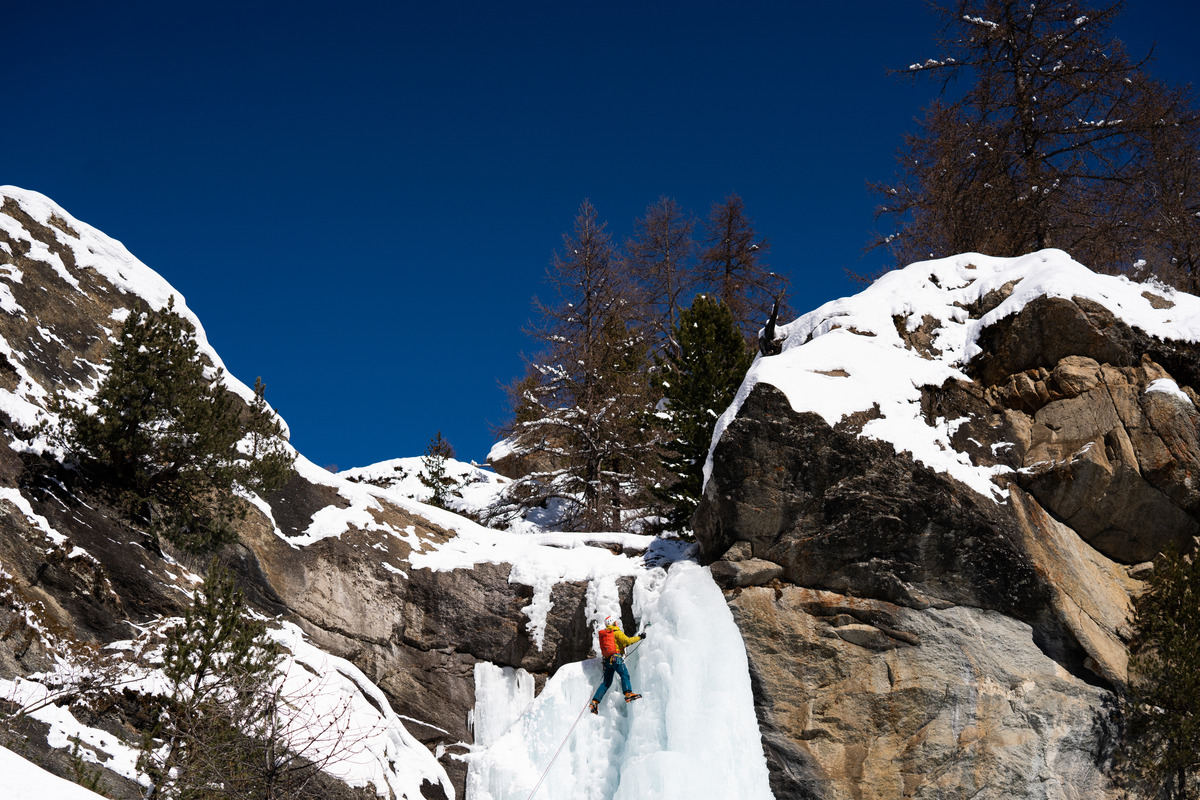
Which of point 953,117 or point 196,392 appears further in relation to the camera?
point 953,117

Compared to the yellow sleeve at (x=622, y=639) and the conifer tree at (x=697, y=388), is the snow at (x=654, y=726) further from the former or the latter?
the conifer tree at (x=697, y=388)

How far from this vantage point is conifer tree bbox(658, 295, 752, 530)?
17297 mm

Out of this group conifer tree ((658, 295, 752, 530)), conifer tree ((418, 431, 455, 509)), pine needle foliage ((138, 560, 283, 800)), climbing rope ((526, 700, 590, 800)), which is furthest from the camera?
conifer tree ((418, 431, 455, 509))

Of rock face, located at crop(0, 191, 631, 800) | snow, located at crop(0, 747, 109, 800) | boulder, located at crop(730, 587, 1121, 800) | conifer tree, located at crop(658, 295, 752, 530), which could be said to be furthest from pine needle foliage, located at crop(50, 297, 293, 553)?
boulder, located at crop(730, 587, 1121, 800)

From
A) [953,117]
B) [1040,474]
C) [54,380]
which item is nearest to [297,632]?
[54,380]

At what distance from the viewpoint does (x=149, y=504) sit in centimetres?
1300

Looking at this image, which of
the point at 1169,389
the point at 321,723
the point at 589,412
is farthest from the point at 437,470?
the point at 1169,389

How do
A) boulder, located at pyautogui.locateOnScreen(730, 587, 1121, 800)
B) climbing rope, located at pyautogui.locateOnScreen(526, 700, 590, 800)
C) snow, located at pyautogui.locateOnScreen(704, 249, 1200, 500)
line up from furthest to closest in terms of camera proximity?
1. snow, located at pyautogui.locateOnScreen(704, 249, 1200, 500)
2. climbing rope, located at pyautogui.locateOnScreen(526, 700, 590, 800)
3. boulder, located at pyautogui.locateOnScreen(730, 587, 1121, 800)

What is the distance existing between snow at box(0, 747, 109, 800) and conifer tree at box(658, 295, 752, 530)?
12.5 m

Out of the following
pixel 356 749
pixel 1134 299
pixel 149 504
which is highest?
pixel 1134 299

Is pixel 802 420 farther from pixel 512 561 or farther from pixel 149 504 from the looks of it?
pixel 149 504

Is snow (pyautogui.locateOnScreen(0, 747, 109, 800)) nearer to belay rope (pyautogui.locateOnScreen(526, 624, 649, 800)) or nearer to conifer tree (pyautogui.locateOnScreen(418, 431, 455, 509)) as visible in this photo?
belay rope (pyautogui.locateOnScreen(526, 624, 649, 800))

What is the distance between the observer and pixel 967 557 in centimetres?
1319

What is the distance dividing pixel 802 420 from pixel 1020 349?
428 cm
